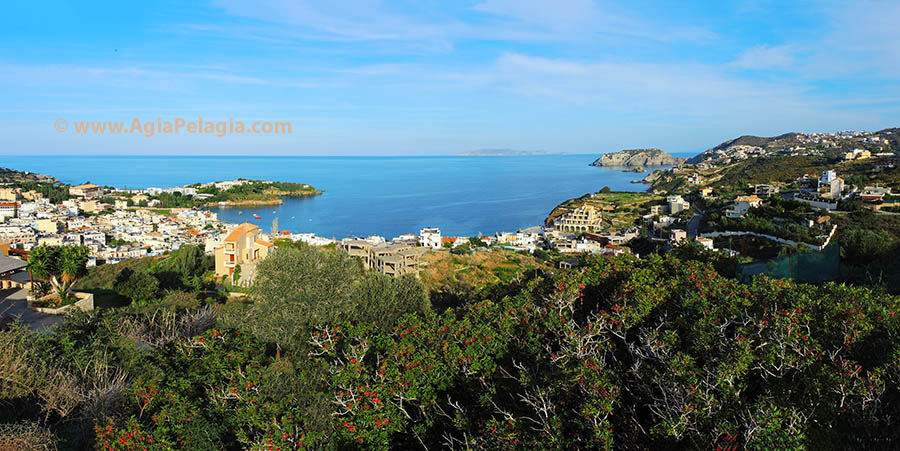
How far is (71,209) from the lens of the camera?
45.2 meters

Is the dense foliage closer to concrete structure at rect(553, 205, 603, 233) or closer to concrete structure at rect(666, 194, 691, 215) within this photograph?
concrete structure at rect(553, 205, 603, 233)

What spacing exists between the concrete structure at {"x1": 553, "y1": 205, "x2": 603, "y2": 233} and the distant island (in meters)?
99.5

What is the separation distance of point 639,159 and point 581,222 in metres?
109

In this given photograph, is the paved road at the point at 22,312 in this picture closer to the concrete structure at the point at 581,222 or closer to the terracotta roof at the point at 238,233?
the terracotta roof at the point at 238,233

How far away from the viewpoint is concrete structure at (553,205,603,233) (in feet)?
124

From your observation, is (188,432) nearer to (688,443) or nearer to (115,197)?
(688,443)

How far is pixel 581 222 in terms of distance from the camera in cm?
3822

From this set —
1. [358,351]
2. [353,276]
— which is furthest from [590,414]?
[353,276]

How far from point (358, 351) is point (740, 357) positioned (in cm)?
381

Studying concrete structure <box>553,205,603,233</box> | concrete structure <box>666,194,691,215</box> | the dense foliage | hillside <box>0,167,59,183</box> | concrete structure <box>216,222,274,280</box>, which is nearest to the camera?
the dense foliage

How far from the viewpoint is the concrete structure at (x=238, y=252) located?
16.5 metres

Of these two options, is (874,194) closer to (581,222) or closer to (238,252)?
(581,222)

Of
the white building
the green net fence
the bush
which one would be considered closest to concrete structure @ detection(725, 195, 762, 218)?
the white building

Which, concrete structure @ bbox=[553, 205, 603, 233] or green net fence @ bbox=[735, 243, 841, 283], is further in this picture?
concrete structure @ bbox=[553, 205, 603, 233]
